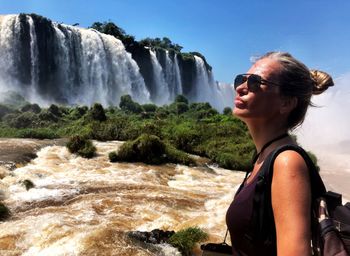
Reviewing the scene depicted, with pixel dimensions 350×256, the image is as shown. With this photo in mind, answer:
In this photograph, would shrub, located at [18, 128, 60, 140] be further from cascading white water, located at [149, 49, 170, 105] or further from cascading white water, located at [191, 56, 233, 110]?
cascading white water, located at [191, 56, 233, 110]

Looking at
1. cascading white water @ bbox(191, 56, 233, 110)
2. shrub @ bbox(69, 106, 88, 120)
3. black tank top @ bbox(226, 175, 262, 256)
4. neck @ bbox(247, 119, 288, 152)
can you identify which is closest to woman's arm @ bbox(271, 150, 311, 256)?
black tank top @ bbox(226, 175, 262, 256)

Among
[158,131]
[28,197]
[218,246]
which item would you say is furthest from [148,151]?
[218,246]

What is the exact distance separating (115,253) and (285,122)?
5680 millimetres

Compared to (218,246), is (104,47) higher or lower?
higher

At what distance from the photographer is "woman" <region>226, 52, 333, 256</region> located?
5.17 ft

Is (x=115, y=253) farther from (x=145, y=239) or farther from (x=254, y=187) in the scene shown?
(x=254, y=187)

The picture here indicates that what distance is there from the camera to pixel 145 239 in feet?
25.6

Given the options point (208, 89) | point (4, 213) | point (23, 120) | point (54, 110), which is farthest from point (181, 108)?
point (4, 213)

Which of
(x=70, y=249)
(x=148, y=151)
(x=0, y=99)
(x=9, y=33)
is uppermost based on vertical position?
(x=9, y=33)

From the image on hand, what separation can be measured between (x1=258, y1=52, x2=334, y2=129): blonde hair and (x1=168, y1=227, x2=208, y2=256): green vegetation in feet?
19.2

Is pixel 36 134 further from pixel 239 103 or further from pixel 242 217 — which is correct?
pixel 242 217

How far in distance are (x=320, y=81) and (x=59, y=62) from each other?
41379 mm

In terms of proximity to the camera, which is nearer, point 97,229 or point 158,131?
point 97,229

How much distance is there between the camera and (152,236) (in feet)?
26.0
